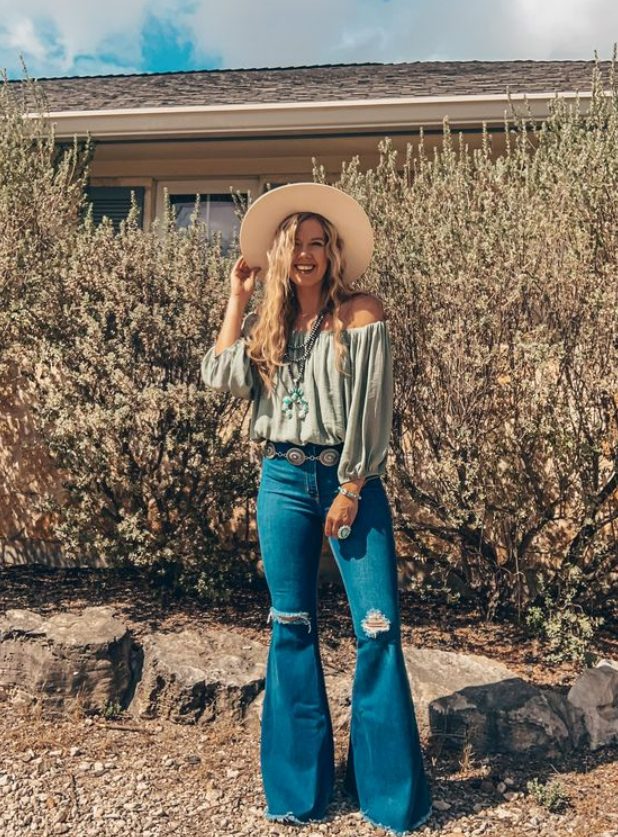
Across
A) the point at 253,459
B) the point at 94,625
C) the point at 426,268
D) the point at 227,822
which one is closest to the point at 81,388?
the point at 253,459

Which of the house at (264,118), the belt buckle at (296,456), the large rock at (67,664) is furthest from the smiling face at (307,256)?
the house at (264,118)

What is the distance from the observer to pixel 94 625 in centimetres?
377

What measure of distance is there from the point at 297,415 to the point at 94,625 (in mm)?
1760

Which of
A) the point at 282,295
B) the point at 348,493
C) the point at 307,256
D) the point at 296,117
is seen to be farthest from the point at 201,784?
the point at 296,117

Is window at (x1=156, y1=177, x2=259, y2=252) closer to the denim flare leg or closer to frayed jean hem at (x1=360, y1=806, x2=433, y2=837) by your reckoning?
the denim flare leg

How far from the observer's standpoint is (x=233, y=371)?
8.92ft

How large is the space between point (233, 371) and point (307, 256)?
0.45 meters

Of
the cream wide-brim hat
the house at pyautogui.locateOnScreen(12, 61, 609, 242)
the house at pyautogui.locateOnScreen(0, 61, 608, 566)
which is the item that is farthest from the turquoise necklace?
the house at pyautogui.locateOnScreen(12, 61, 609, 242)

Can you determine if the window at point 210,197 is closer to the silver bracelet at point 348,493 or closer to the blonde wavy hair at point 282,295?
the blonde wavy hair at point 282,295

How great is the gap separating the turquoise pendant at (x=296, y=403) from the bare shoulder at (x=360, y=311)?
262mm

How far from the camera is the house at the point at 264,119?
24.2ft

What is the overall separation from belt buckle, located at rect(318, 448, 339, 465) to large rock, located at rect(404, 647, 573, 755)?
129 cm

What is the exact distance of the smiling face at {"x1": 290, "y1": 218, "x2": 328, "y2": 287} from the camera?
2.68 meters

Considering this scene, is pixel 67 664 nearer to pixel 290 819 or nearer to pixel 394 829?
pixel 290 819
